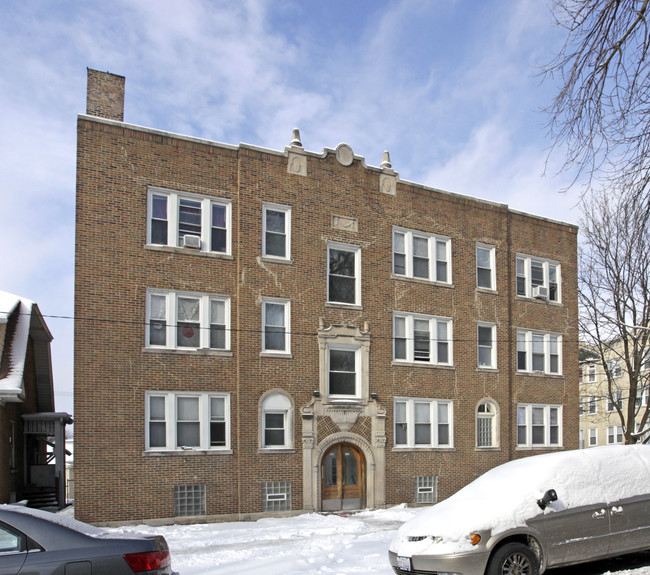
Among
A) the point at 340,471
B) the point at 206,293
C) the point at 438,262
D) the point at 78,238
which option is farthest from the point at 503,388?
the point at 78,238

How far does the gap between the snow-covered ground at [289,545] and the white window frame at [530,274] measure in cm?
1000

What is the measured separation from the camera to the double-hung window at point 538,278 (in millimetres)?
24734

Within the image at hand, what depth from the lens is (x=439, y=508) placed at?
9297 millimetres

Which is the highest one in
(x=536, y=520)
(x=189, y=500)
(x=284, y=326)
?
(x=284, y=326)

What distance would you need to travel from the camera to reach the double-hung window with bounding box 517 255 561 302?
24.7 metres

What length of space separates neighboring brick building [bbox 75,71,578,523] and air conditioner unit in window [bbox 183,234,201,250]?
0.19ft

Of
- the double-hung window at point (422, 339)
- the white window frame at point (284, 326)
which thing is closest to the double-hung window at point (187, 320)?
the white window frame at point (284, 326)

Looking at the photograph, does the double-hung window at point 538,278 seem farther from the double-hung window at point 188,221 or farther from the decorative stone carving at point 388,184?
the double-hung window at point 188,221

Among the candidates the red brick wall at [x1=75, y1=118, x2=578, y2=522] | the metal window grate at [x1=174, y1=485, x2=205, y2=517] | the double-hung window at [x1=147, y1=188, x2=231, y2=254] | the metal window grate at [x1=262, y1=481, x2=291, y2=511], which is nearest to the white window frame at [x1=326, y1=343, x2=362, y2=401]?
the red brick wall at [x1=75, y1=118, x2=578, y2=522]

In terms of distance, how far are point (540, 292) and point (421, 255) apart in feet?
17.7

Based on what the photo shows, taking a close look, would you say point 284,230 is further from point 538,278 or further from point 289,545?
point 538,278

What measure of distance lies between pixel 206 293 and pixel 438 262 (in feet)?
26.5

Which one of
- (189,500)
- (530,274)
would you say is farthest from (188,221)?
(530,274)

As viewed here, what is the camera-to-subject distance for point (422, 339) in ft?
71.9
